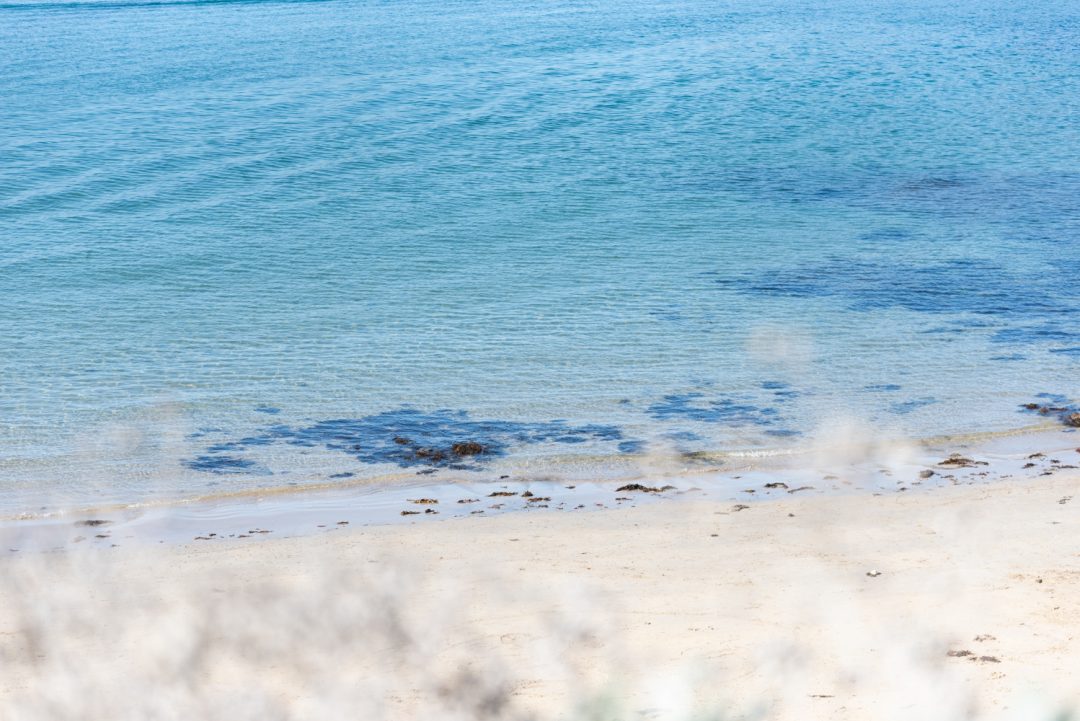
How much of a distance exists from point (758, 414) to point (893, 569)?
365 centimetres

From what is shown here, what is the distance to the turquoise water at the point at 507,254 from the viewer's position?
36.5ft

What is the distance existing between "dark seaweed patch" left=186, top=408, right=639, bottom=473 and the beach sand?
4.94 feet

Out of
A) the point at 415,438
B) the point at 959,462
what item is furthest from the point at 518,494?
the point at 959,462

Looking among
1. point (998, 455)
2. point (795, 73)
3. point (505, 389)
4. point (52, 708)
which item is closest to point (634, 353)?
point (505, 389)

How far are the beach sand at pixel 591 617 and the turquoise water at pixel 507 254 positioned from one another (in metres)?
1.66

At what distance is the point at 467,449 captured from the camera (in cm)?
1048

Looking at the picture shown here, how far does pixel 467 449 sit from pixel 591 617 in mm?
3614

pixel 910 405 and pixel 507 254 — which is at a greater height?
pixel 507 254

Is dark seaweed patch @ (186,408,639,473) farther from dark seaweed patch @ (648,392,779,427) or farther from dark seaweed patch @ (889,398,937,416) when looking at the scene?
dark seaweed patch @ (889,398,937,416)

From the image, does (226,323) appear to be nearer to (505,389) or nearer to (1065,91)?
(505,389)

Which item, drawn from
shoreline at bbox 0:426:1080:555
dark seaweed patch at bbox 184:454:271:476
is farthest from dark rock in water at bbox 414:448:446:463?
dark seaweed patch at bbox 184:454:271:476

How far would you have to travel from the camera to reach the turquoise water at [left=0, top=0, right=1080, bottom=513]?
11117 mm

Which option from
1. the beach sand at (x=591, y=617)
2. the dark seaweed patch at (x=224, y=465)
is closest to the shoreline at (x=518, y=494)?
the beach sand at (x=591, y=617)

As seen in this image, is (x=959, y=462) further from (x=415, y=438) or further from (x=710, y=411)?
(x=415, y=438)
